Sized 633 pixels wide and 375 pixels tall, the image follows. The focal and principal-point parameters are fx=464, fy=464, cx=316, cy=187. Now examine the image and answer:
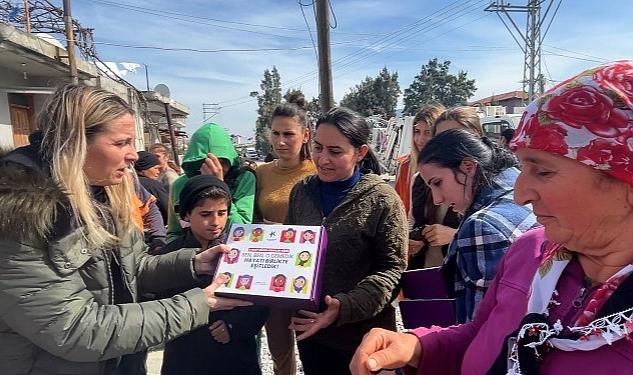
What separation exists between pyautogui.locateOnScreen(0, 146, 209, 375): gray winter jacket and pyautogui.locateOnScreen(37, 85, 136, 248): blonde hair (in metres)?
0.04

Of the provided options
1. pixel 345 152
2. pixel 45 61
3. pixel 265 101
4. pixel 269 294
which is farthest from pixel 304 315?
pixel 265 101

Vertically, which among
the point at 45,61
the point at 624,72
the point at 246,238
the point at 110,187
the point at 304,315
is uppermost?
the point at 45,61

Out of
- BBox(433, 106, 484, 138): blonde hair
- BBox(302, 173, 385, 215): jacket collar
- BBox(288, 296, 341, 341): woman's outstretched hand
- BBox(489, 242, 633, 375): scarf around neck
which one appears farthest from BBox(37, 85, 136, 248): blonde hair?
BBox(433, 106, 484, 138): blonde hair

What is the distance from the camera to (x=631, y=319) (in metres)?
0.88

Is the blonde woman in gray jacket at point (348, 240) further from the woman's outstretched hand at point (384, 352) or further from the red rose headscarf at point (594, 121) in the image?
the red rose headscarf at point (594, 121)

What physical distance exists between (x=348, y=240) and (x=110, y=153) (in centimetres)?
110

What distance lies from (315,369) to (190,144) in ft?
5.21

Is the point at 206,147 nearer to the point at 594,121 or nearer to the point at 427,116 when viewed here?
the point at 427,116

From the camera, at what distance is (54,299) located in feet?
4.53

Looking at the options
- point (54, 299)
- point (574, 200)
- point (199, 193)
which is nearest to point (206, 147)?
point (199, 193)

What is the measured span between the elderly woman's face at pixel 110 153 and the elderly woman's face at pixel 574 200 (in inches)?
53.8

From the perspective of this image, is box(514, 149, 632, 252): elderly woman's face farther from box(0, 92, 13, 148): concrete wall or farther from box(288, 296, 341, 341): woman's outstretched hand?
box(0, 92, 13, 148): concrete wall

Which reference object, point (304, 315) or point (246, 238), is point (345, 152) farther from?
point (304, 315)

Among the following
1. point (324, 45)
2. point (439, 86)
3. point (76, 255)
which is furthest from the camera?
point (439, 86)
